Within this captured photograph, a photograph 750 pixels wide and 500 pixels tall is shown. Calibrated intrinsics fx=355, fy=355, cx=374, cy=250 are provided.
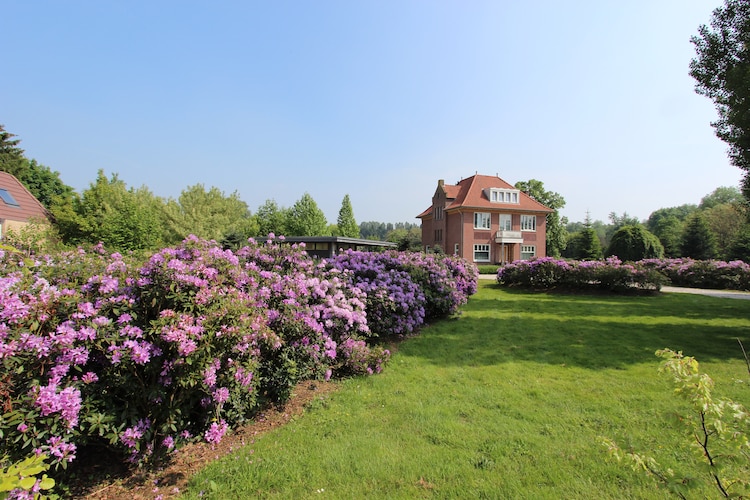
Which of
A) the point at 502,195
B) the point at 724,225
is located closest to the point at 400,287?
the point at 502,195

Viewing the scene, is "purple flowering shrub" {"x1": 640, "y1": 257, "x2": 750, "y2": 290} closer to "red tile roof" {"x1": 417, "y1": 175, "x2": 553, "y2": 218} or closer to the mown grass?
the mown grass

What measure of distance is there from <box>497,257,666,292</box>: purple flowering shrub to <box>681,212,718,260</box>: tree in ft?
88.0

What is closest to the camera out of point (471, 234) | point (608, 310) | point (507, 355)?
point (507, 355)

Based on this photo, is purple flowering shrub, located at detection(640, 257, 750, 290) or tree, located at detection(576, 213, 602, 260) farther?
tree, located at detection(576, 213, 602, 260)

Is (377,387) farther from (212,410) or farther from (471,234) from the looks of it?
(471,234)

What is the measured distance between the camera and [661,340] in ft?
24.1

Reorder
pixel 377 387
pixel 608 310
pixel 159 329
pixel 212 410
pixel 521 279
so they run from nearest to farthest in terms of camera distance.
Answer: pixel 159 329
pixel 212 410
pixel 377 387
pixel 608 310
pixel 521 279

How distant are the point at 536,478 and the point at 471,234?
35.9 m

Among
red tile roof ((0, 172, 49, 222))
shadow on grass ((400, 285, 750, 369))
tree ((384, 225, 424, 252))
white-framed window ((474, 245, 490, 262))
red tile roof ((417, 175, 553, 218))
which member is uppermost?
red tile roof ((417, 175, 553, 218))

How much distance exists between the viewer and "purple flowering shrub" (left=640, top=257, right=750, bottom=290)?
671 inches

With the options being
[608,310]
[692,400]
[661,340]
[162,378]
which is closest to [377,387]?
[162,378]

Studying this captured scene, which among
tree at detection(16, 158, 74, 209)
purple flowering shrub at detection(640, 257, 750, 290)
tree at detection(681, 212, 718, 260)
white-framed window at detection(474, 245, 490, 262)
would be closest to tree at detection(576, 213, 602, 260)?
tree at detection(681, 212, 718, 260)

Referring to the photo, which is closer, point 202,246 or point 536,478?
point 536,478

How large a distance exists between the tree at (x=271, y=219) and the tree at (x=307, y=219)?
1695mm
